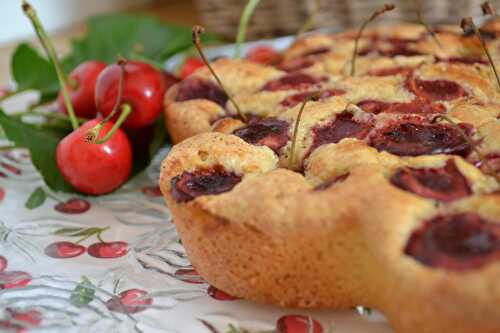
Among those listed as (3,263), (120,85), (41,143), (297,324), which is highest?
(120,85)

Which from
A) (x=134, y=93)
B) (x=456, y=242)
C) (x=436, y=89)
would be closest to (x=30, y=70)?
(x=134, y=93)

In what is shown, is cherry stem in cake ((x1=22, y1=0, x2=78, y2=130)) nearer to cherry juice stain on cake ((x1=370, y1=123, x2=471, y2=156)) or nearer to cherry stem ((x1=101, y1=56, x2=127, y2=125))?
cherry stem ((x1=101, y1=56, x2=127, y2=125))

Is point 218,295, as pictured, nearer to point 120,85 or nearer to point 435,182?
point 435,182

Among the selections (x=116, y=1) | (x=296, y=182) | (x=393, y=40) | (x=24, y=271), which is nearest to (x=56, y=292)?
(x=24, y=271)

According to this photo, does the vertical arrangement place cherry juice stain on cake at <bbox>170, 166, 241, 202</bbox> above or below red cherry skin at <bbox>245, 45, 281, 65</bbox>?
above

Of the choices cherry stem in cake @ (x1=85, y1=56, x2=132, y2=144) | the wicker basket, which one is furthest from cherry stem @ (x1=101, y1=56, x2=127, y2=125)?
the wicker basket

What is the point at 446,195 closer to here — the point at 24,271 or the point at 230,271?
the point at 230,271

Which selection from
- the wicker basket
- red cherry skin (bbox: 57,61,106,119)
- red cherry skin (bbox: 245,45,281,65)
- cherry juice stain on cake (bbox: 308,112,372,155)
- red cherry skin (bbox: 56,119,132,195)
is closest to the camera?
cherry juice stain on cake (bbox: 308,112,372,155)
